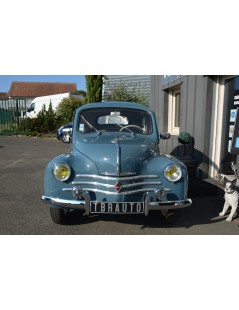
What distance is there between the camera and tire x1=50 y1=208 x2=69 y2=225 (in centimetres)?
328

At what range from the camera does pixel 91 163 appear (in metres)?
3.11

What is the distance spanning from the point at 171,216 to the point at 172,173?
0.71m

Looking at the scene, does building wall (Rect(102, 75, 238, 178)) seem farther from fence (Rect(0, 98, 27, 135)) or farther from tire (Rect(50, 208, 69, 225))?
fence (Rect(0, 98, 27, 135))

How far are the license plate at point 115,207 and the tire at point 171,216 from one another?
0.74 meters

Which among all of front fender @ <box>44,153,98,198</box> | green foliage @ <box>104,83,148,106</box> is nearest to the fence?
green foliage @ <box>104,83,148,106</box>

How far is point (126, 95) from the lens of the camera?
15.5 m

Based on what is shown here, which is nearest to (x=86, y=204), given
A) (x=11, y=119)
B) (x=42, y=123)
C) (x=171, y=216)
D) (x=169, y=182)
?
(x=169, y=182)

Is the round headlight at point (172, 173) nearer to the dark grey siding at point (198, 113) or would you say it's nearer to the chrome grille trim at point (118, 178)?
the chrome grille trim at point (118, 178)

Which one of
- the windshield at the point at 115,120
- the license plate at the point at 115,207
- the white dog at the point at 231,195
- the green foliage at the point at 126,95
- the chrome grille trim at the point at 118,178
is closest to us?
the license plate at the point at 115,207

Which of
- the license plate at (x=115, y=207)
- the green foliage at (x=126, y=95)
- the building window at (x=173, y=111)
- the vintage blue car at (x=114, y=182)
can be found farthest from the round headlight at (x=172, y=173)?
the green foliage at (x=126, y=95)

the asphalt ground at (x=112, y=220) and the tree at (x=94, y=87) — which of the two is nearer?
the asphalt ground at (x=112, y=220)

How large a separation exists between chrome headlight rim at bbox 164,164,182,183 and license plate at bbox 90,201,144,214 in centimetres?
54

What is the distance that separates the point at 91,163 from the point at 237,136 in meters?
2.40

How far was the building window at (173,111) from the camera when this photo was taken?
805 centimetres
